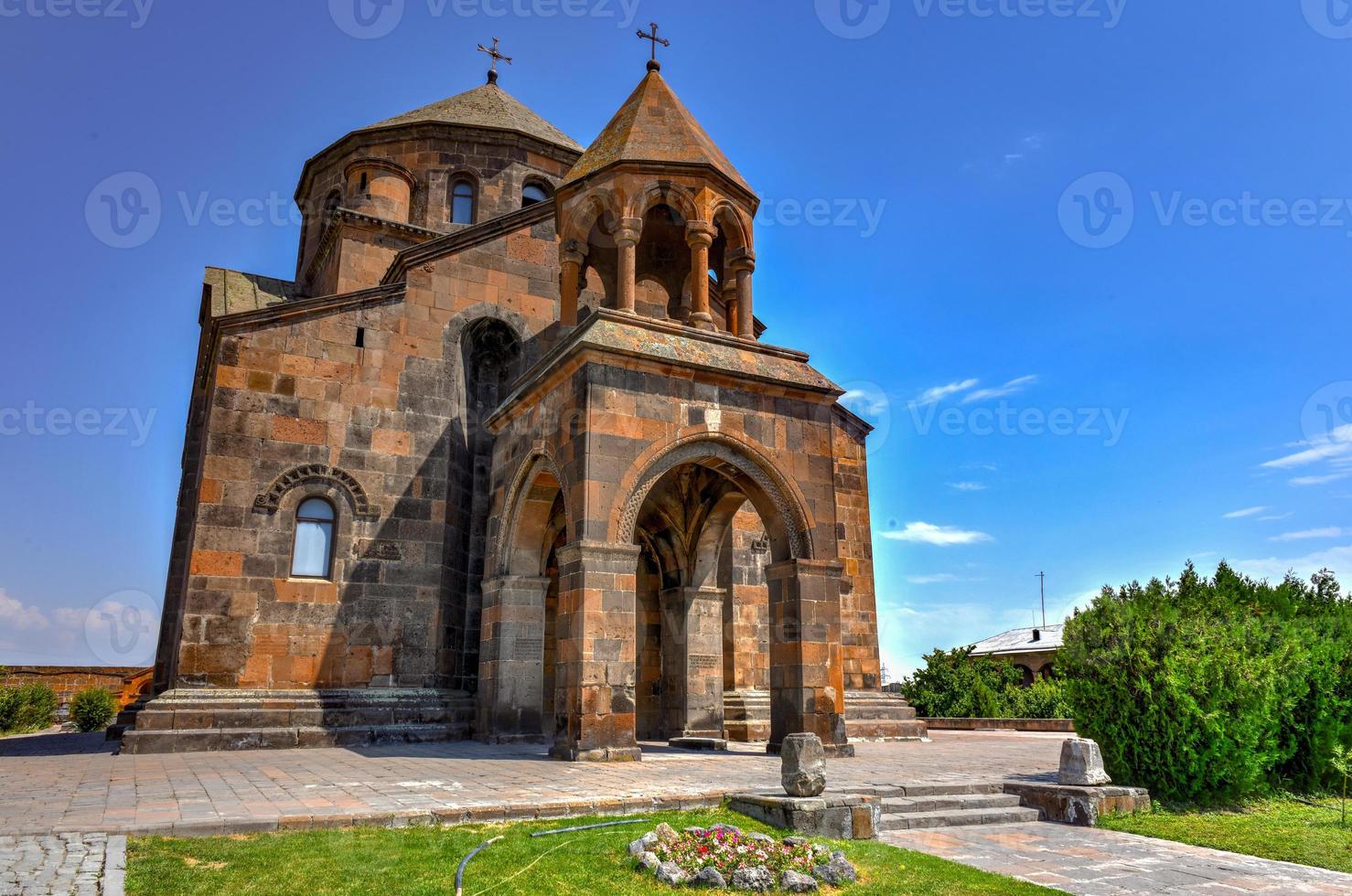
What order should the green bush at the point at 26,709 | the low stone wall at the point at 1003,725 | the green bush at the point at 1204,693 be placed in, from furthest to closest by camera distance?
the low stone wall at the point at 1003,725 → the green bush at the point at 26,709 → the green bush at the point at 1204,693

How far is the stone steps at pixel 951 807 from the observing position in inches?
296

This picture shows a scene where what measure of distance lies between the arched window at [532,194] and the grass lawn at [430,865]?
16214 millimetres

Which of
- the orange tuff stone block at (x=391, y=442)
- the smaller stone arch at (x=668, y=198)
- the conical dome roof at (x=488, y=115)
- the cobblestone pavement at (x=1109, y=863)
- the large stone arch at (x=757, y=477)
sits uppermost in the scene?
the conical dome roof at (x=488, y=115)

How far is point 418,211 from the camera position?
19.3 meters

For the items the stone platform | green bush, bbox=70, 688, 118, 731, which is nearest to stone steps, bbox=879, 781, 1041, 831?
the stone platform

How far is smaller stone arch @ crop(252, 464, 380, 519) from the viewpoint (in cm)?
1316

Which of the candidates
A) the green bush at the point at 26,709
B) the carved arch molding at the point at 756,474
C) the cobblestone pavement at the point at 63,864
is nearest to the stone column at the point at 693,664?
the carved arch molding at the point at 756,474

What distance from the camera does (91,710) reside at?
1800 centimetres

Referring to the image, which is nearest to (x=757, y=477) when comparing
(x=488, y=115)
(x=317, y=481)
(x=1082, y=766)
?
(x=1082, y=766)

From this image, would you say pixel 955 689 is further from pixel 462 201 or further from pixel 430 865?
pixel 430 865

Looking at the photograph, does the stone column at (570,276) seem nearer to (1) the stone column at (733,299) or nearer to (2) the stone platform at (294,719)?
A: (1) the stone column at (733,299)

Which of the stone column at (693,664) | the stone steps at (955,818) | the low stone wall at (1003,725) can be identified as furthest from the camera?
the low stone wall at (1003,725)

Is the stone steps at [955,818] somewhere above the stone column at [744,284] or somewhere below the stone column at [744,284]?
below

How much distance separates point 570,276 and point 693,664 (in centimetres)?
653
